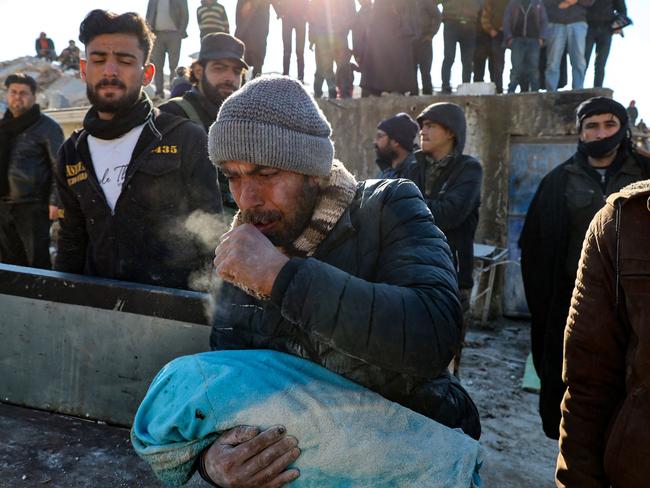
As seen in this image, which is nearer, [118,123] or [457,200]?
[118,123]

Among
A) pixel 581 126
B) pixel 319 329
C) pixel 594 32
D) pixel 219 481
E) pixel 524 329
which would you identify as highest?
pixel 594 32

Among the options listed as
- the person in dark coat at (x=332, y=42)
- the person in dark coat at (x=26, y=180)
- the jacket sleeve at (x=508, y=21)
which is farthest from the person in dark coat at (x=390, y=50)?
the person in dark coat at (x=26, y=180)

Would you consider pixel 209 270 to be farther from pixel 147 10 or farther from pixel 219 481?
pixel 147 10

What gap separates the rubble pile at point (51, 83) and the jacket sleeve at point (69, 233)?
50.8ft

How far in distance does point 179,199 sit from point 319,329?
1.89 m

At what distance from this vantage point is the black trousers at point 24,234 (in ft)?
19.5

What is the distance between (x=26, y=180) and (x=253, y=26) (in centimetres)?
462

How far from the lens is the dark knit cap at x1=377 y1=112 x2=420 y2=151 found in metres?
5.43

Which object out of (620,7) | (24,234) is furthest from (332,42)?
(24,234)

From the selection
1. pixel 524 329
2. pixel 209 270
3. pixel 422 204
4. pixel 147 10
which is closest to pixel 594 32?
pixel 524 329

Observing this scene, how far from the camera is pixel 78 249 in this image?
3.13 m

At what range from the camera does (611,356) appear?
165cm

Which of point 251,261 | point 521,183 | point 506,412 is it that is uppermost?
point 521,183

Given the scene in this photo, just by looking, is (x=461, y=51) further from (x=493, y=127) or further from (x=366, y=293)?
(x=366, y=293)
